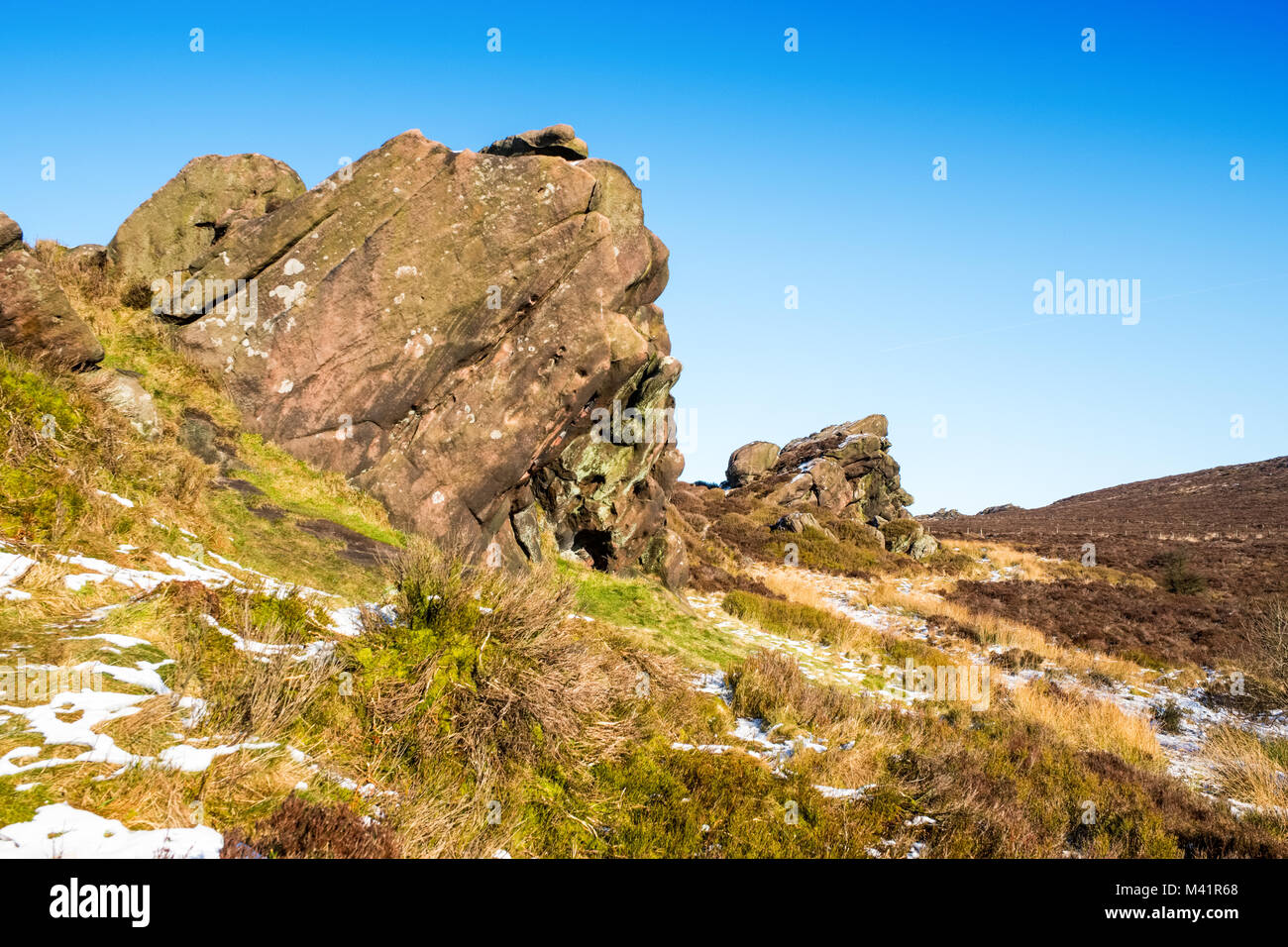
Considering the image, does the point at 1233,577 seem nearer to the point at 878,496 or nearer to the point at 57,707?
the point at 878,496

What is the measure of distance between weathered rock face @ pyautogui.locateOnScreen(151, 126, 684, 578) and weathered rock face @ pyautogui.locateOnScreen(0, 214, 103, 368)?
3089 millimetres

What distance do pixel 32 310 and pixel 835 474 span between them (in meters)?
44.7

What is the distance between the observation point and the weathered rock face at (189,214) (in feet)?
49.9

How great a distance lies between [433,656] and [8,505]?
4.97 m

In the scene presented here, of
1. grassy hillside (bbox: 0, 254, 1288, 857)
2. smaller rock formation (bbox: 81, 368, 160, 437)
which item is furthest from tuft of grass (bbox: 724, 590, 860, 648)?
smaller rock formation (bbox: 81, 368, 160, 437)

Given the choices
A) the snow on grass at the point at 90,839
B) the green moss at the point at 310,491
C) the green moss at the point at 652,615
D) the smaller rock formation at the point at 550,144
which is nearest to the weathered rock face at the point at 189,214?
the green moss at the point at 310,491

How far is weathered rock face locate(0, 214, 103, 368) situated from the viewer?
32.8ft

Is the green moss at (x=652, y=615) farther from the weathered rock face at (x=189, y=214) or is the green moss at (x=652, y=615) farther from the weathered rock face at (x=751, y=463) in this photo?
the weathered rock face at (x=751, y=463)

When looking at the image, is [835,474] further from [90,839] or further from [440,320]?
[90,839]

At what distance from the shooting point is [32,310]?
33.4ft

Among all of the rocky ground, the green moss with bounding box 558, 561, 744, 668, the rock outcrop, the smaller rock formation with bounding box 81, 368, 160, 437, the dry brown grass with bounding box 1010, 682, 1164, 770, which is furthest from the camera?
the rock outcrop

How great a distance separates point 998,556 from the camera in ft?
136

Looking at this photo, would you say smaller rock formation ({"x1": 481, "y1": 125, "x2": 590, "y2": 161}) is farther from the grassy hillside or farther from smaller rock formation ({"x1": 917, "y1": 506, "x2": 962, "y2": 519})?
smaller rock formation ({"x1": 917, "y1": 506, "x2": 962, "y2": 519})
